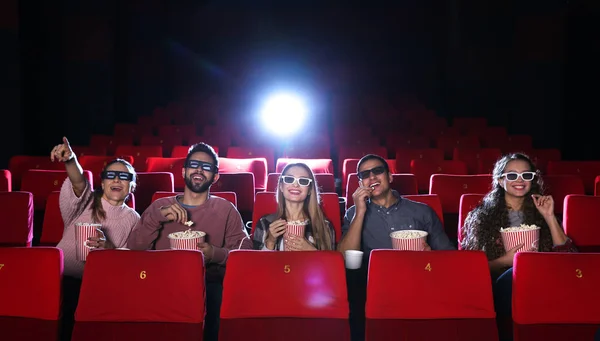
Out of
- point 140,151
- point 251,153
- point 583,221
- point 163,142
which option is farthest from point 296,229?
point 163,142

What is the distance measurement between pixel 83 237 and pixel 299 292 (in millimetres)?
885

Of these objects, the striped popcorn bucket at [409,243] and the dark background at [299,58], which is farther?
the dark background at [299,58]

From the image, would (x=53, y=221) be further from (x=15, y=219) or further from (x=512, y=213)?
(x=512, y=213)

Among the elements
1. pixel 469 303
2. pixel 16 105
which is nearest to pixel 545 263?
pixel 469 303

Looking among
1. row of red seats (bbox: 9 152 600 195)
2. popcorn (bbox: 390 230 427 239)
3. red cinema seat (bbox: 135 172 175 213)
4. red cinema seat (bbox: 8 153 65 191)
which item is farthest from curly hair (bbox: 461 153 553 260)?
red cinema seat (bbox: 8 153 65 191)

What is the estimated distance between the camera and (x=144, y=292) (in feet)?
7.23

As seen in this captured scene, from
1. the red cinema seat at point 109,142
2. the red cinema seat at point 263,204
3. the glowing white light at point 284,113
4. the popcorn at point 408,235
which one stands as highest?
the glowing white light at point 284,113

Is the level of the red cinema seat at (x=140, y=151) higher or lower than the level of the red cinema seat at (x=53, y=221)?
higher

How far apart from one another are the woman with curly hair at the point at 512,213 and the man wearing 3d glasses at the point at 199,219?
1.06m

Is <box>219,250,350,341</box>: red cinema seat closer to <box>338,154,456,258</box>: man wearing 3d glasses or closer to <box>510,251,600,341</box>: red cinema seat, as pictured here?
<box>510,251,600,341</box>: red cinema seat

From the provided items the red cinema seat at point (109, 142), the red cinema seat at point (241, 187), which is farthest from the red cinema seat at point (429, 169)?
the red cinema seat at point (109, 142)

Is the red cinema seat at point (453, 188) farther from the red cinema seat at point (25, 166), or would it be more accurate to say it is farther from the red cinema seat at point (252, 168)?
the red cinema seat at point (25, 166)

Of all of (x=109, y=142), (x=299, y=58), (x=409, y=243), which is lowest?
(x=409, y=243)

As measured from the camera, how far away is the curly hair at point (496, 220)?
9.37 ft
